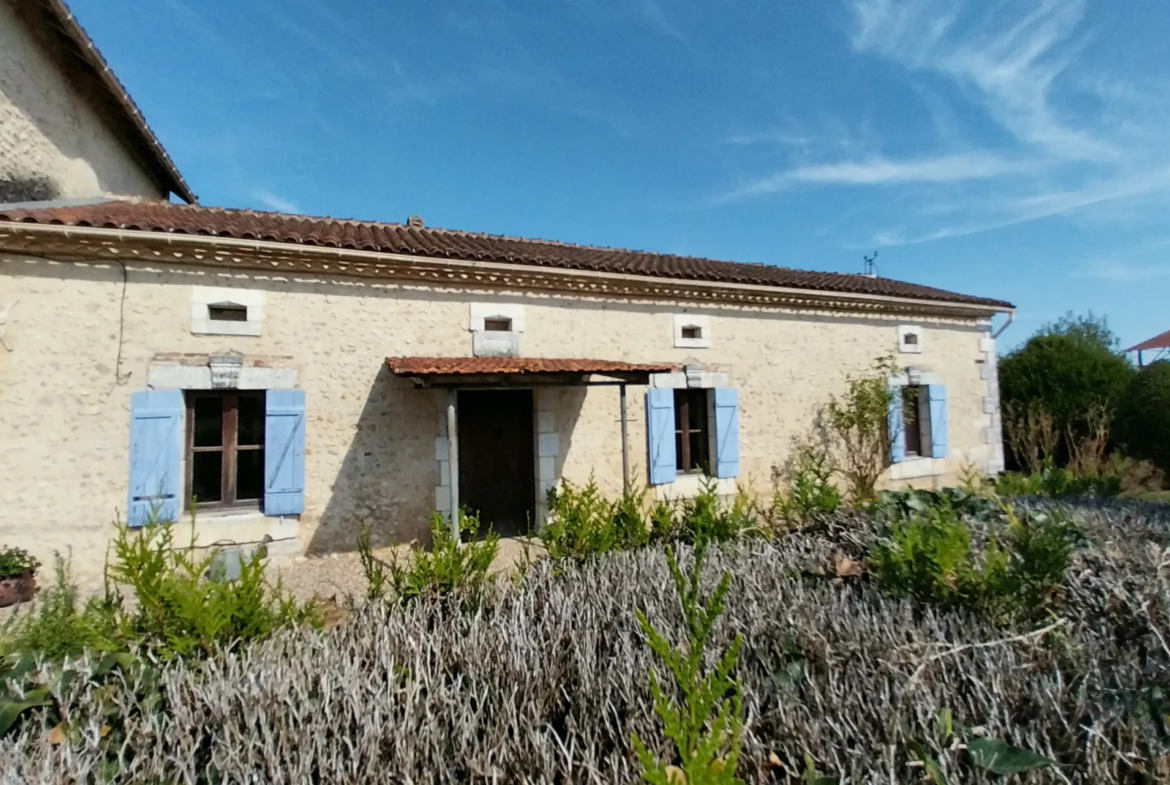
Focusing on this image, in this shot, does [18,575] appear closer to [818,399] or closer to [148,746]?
[148,746]

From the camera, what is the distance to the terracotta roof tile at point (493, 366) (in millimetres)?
5270

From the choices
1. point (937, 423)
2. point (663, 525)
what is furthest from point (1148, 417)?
point (663, 525)

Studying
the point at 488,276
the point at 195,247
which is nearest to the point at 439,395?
the point at 488,276

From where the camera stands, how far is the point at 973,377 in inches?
369

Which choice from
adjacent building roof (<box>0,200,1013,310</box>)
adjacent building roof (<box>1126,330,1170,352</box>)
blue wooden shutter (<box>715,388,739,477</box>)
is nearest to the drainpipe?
adjacent building roof (<box>0,200,1013,310</box>)

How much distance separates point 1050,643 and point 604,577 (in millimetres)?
1770

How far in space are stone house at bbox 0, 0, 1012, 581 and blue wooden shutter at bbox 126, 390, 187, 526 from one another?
0.7 inches

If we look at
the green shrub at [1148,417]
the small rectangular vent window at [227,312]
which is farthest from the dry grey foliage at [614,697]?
the green shrub at [1148,417]

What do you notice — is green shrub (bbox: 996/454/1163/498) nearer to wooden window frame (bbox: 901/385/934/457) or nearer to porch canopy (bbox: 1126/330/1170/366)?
wooden window frame (bbox: 901/385/934/457)

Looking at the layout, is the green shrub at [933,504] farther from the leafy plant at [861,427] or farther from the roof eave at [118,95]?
the roof eave at [118,95]

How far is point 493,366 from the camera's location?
17.8 ft

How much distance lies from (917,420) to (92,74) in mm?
12287

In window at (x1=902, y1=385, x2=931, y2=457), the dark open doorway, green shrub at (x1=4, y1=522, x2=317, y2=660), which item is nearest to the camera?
green shrub at (x1=4, y1=522, x2=317, y2=660)

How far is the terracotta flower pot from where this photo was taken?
434 cm
